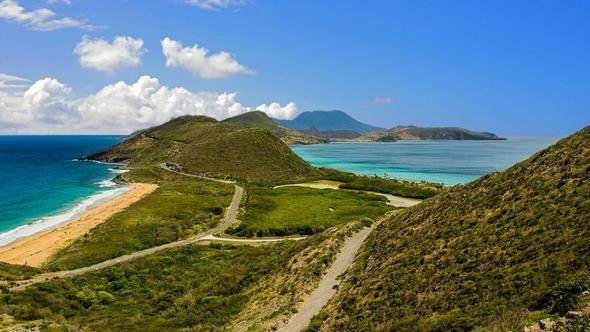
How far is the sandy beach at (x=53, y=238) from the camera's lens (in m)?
60.7

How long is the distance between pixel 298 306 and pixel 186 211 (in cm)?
5543

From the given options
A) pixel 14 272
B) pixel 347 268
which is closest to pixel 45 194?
pixel 14 272

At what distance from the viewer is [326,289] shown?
3297cm

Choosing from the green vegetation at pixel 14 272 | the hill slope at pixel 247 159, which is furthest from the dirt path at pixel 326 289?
the hill slope at pixel 247 159

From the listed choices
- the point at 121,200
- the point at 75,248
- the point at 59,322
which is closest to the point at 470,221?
the point at 59,322

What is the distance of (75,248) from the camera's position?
60.9m

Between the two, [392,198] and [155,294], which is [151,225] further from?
[392,198]

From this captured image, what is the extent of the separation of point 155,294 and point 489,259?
98.5 feet

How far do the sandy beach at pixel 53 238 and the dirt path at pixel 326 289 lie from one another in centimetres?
3874

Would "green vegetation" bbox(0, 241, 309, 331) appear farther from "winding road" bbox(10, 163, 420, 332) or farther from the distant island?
"winding road" bbox(10, 163, 420, 332)

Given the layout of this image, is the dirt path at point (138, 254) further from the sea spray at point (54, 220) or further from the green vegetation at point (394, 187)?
the green vegetation at point (394, 187)

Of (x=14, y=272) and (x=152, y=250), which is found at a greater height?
(x=14, y=272)

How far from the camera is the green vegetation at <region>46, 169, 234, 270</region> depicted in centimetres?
5688

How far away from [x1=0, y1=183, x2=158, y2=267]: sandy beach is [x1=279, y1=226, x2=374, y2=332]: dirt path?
127 feet
